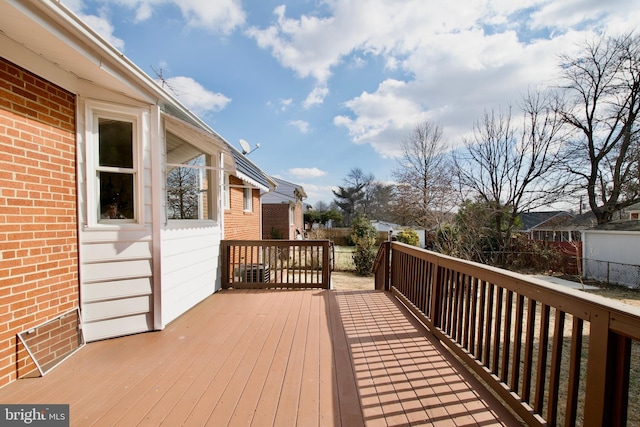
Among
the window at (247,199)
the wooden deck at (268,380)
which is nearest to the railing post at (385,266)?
the wooden deck at (268,380)

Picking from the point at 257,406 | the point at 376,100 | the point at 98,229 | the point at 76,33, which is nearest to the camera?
the point at 257,406

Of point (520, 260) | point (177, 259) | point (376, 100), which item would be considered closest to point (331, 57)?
point (376, 100)

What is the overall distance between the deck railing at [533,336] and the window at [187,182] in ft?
11.4

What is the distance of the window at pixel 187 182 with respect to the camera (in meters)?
4.02

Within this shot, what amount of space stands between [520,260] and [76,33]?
18.0m

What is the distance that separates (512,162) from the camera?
50.2ft

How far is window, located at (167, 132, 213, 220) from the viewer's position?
4.02m

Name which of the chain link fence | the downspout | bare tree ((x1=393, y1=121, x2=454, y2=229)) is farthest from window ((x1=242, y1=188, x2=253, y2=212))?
the chain link fence

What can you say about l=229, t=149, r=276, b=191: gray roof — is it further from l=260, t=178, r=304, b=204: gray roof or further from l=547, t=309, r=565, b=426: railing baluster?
l=260, t=178, r=304, b=204: gray roof

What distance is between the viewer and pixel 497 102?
14.5m

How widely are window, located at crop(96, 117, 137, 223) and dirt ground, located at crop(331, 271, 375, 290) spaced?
21.5 ft

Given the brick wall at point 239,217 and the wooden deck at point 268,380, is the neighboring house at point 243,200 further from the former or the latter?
the wooden deck at point 268,380

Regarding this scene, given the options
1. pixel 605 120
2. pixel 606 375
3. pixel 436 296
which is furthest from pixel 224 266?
pixel 605 120

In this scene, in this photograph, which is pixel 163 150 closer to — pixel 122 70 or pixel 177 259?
pixel 122 70
